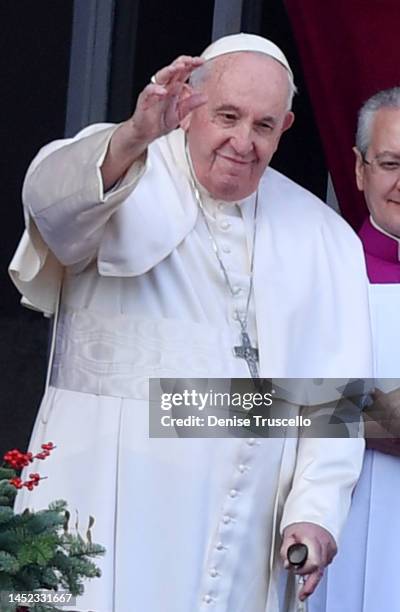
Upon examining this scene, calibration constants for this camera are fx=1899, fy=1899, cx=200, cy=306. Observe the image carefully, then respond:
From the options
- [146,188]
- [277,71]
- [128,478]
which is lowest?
[128,478]

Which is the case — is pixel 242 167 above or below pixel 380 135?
below

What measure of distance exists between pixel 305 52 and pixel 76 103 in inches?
28.8

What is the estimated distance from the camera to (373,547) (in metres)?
4.68

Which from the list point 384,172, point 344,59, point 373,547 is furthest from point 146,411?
point 344,59

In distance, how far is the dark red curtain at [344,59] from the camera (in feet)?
18.3

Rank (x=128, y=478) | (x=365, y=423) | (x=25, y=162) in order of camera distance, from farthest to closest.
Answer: (x=25, y=162)
(x=365, y=423)
(x=128, y=478)

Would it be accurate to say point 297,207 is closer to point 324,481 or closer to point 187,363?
point 187,363

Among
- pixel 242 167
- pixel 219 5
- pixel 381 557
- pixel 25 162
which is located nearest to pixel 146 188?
pixel 242 167

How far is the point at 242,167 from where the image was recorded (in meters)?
4.14

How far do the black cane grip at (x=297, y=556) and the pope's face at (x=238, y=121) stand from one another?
799mm

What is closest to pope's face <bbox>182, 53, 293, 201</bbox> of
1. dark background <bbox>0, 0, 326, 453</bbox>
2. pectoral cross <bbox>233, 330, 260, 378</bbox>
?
pectoral cross <bbox>233, 330, 260, 378</bbox>

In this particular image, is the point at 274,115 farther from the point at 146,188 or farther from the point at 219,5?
the point at 219,5

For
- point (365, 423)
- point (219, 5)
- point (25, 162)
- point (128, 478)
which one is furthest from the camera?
point (219, 5)

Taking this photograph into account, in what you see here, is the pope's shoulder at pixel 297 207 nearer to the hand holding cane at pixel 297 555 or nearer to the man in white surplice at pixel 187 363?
the man in white surplice at pixel 187 363
